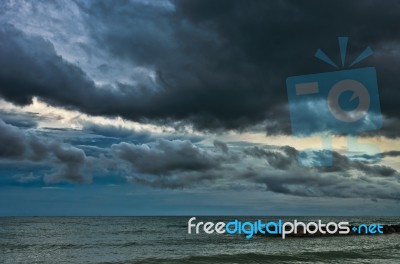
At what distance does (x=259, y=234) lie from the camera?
6247 cm

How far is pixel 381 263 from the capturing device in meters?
33.1

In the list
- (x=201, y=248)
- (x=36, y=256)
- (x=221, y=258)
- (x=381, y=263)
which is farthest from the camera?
(x=201, y=248)

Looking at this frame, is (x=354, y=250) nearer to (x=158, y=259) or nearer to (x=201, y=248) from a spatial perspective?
(x=201, y=248)

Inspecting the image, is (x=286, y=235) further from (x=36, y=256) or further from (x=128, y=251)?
(x=36, y=256)

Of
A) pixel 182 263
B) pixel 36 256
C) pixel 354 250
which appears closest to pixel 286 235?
pixel 354 250

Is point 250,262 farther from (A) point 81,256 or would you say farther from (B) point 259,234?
(B) point 259,234

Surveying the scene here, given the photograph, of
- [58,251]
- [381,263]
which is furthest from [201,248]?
[381,263]

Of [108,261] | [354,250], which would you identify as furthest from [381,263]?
[108,261]

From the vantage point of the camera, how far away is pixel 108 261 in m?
34.3

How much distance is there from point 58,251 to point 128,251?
25.9 ft

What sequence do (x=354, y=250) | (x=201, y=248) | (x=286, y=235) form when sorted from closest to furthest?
(x=354, y=250)
(x=201, y=248)
(x=286, y=235)

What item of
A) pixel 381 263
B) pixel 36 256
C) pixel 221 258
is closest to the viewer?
pixel 381 263

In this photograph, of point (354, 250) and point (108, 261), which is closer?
point (108, 261)

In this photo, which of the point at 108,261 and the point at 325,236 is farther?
the point at 325,236
